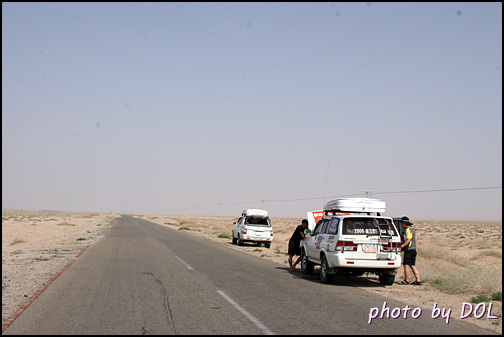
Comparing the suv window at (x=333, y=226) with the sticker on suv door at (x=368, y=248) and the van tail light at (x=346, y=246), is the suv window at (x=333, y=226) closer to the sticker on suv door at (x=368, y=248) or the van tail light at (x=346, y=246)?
the van tail light at (x=346, y=246)

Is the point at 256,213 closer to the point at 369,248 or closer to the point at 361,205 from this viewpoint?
the point at 361,205

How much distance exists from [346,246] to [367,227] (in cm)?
97

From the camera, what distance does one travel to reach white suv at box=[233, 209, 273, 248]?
30469 mm

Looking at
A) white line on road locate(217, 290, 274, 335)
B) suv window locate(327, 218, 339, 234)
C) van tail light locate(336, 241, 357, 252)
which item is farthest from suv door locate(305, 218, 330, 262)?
white line on road locate(217, 290, 274, 335)

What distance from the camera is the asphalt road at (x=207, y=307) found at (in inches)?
300

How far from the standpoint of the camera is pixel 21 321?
8.02m

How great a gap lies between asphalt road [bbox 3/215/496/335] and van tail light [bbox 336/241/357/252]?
3.30ft

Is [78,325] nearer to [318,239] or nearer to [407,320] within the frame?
[407,320]

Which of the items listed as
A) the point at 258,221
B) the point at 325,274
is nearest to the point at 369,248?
the point at 325,274

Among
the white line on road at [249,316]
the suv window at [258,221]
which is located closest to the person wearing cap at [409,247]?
the white line on road at [249,316]

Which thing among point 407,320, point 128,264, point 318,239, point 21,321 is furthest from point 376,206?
point 21,321

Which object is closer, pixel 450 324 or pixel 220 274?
pixel 450 324

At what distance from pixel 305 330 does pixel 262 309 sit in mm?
1812

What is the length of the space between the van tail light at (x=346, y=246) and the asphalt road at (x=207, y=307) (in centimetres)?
101
